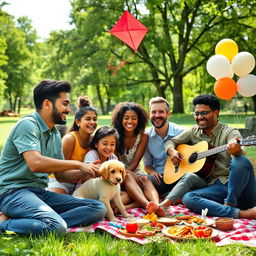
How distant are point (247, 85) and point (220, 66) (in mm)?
754

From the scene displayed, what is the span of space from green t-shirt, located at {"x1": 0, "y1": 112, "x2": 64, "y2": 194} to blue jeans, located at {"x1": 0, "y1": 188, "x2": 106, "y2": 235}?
0.09m

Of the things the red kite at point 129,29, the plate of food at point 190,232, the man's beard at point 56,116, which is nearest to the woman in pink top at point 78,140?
the man's beard at point 56,116

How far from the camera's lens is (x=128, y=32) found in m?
11.5

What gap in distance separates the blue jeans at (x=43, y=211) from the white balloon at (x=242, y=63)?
4139mm

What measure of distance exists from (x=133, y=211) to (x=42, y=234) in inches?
64.9

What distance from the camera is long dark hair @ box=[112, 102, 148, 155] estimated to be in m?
5.56

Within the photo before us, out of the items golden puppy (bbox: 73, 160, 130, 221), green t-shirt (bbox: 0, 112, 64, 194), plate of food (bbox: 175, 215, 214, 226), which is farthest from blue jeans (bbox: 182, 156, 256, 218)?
green t-shirt (bbox: 0, 112, 64, 194)

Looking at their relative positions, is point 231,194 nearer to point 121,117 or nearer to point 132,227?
point 132,227

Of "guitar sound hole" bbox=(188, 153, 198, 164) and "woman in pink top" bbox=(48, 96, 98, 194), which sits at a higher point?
"woman in pink top" bbox=(48, 96, 98, 194)

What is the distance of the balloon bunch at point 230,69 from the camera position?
6.94m

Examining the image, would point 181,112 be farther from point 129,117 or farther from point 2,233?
point 2,233

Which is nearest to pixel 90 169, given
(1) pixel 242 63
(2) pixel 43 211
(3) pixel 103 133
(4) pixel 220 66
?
(2) pixel 43 211

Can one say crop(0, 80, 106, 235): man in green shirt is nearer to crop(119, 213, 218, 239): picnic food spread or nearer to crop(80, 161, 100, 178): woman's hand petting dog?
crop(80, 161, 100, 178): woman's hand petting dog

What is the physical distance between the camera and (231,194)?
4531 millimetres
